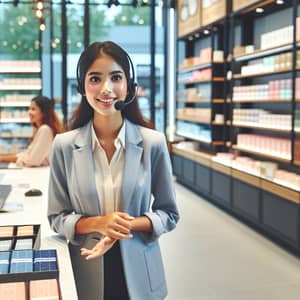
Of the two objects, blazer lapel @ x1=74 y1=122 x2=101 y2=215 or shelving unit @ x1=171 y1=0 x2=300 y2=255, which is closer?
blazer lapel @ x1=74 y1=122 x2=101 y2=215

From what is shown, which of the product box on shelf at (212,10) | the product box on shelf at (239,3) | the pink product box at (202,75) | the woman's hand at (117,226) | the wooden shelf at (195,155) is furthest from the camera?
the pink product box at (202,75)

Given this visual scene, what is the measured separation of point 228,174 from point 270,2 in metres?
2.20

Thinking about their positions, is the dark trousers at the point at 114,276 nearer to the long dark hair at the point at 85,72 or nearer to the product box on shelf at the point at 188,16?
the long dark hair at the point at 85,72

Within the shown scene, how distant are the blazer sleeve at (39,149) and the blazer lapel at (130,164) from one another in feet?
9.90

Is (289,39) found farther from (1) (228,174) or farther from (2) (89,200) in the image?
(2) (89,200)

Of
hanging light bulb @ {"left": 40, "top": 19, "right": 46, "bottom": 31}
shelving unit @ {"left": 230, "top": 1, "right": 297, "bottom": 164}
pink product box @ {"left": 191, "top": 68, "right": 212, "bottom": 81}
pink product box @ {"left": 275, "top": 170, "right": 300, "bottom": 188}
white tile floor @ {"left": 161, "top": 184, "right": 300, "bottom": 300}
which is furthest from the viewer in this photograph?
hanging light bulb @ {"left": 40, "top": 19, "right": 46, "bottom": 31}

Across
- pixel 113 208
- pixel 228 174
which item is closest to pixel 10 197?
pixel 113 208

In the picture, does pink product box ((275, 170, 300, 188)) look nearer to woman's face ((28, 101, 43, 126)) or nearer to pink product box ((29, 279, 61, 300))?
woman's face ((28, 101, 43, 126))

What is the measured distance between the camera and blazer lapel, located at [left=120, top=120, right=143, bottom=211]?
162 cm

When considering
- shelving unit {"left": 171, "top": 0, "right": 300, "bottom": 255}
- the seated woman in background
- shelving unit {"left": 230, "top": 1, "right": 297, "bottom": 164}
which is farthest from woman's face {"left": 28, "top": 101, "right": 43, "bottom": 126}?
shelving unit {"left": 230, "top": 1, "right": 297, "bottom": 164}

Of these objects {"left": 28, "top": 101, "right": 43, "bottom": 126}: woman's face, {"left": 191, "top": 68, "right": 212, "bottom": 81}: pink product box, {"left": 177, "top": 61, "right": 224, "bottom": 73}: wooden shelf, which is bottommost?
{"left": 28, "top": 101, "right": 43, "bottom": 126}: woman's face

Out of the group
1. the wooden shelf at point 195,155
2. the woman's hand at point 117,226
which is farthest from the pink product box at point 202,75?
the woman's hand at point 117,226

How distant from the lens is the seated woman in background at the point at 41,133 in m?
4.61

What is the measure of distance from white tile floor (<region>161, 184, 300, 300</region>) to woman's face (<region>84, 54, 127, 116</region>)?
102 inches
